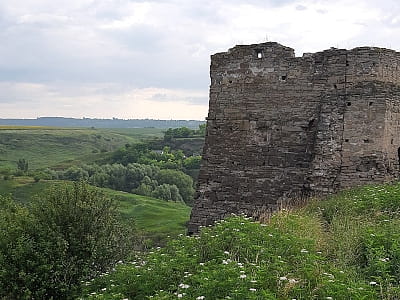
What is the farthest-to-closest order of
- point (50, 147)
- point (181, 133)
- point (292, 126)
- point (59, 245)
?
point (50, 147), point (181, 133), point (292, 126), point (59, 245)

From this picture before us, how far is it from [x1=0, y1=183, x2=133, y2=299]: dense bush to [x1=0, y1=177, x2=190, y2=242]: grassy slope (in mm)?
31060

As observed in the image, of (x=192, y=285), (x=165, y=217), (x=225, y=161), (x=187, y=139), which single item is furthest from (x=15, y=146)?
(x=192, y=285)

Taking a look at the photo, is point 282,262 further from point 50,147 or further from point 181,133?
point 50,147

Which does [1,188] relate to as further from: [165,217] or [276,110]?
[276,110]

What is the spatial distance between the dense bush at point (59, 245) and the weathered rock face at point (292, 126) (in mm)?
3778

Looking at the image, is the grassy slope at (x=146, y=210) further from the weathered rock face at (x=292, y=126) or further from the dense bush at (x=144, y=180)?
the weathered rock face at (x=292, y=126)

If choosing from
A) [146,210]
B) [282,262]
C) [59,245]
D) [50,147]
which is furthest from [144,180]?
[282,262]

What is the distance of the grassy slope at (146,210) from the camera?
152 feet

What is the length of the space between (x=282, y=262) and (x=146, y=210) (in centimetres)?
4992

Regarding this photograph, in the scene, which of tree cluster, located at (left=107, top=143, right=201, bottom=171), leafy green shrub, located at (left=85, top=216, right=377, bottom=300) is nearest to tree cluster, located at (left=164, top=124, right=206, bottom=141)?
tree cluster, located at (left=107, top=143, right=201, bottom=171)

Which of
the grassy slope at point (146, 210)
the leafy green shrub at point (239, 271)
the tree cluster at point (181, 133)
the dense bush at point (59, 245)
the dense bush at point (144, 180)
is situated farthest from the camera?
the tree cluster at point (181, 133)

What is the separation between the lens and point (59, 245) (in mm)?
9305

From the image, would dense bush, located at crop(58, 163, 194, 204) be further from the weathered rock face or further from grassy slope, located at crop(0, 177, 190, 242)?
the weathered rock face

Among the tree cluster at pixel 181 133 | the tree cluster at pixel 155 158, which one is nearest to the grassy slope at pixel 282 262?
the tree cluster at pixel 155 158
